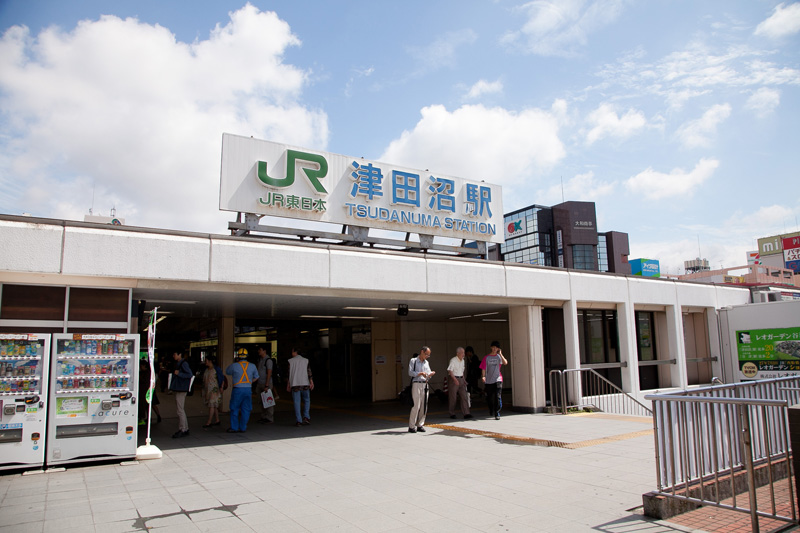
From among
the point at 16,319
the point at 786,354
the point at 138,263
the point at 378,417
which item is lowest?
the point at 378,417

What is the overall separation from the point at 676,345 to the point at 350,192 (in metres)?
11.7

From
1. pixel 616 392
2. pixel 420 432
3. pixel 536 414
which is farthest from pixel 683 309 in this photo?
pixel 420 432

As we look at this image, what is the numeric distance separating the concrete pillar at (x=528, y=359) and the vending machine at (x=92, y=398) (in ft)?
30.3

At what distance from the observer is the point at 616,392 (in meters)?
15.2

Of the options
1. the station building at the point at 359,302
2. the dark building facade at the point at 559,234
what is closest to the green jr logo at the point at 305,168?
the station building at the point at 359,302

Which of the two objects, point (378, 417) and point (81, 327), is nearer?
point (81, 327)

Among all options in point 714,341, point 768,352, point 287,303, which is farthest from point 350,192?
point 768,352

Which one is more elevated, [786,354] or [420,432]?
[786,354]

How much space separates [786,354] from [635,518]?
1431cm

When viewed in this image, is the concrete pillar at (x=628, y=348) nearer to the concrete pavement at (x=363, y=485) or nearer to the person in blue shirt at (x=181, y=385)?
the concrete pavement at (x=363, y=485)

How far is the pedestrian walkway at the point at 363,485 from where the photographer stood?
17.5 ft

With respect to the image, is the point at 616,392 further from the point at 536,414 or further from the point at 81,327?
the point at 81,327

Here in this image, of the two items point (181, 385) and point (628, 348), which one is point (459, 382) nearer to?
point (628, 348)

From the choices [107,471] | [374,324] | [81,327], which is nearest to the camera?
[107,471]
